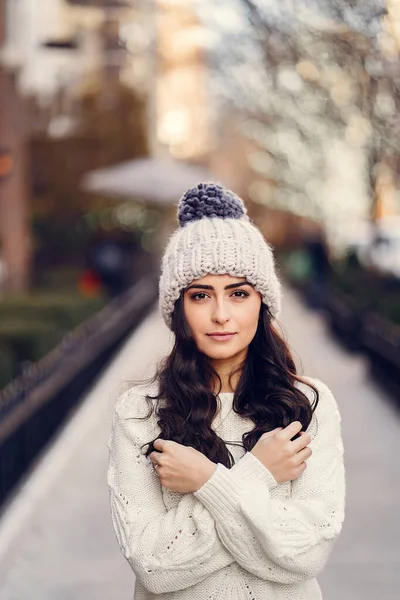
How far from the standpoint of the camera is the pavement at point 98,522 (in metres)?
5.92

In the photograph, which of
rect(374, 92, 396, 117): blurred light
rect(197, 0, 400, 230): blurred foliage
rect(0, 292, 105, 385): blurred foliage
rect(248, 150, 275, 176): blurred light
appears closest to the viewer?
rect(0, 292, 105, 385): blurred foliage

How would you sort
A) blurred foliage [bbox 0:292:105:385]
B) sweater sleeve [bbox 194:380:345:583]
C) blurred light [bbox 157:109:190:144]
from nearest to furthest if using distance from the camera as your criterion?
sweater sleeve [bbox 194:380:345:583] < blurred foliage [bbox 0:292:105:385] < blurred light [bbox 157:109:190:144]

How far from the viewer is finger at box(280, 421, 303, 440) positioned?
8.47 feet

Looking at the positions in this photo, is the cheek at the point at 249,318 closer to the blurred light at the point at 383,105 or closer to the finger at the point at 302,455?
the finger at the point at 302,455

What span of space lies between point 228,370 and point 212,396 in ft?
0.32

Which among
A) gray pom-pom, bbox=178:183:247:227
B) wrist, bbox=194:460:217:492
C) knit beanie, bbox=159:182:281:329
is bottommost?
wrist, bbox=194:460:217:492

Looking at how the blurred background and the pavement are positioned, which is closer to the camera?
the pavement

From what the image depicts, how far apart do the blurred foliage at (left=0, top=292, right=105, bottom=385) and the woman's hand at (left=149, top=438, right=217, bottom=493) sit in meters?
5.16

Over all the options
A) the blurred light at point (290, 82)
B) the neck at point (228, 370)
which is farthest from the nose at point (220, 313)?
the blurred light at point (290, 82)

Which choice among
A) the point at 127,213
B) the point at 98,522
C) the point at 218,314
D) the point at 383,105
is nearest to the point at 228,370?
the point at 218,314

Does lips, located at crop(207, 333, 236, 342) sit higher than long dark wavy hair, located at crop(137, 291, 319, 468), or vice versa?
lips, located at crop(207, 333, 236, 342)

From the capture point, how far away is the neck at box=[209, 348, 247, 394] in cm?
279

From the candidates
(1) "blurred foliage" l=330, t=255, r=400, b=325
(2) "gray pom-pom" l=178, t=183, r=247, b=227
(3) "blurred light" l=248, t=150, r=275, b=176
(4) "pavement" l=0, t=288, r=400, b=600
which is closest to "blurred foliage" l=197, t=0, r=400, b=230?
(1) "blurred foliage" l=330, t=255, r=400, b=325

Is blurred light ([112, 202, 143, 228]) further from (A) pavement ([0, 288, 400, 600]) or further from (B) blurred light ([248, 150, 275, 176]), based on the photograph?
(A) pavement ([0, 288, 400, 600])
